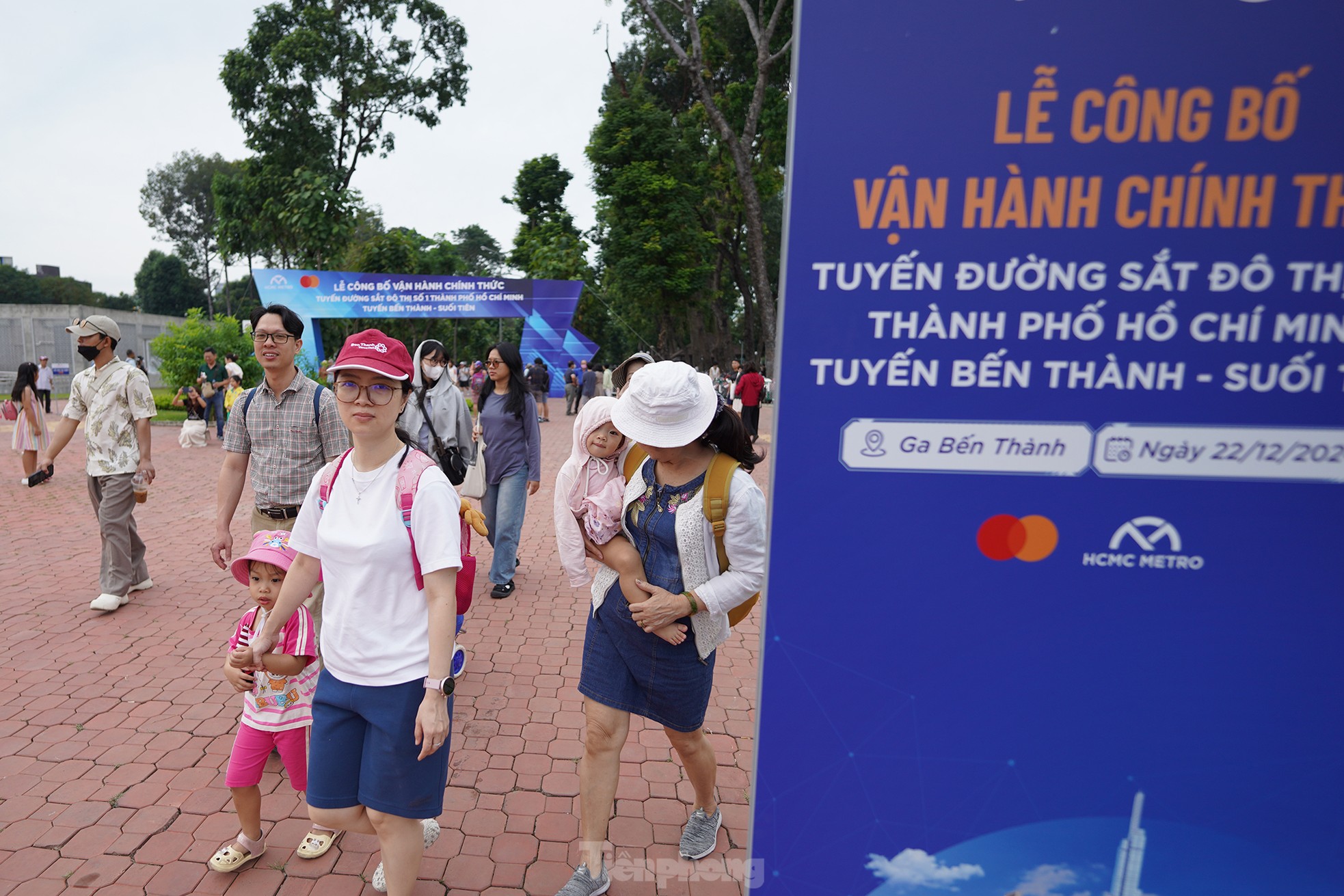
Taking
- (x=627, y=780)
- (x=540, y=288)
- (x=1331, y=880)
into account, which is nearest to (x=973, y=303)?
(x=1331, y=880)

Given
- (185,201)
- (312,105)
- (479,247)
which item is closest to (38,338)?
(312,105)

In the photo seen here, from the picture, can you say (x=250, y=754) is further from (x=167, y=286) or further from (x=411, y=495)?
(x=167, y=286)

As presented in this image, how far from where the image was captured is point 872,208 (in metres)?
1.35

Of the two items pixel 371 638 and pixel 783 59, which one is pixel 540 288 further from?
pixel 371 638

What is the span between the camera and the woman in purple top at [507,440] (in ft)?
16.7

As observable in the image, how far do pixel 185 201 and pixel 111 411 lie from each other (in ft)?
199

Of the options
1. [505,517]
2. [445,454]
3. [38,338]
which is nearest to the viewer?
[445,454]

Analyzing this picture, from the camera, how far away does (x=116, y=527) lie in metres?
5.02

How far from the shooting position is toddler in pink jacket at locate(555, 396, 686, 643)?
233 cm

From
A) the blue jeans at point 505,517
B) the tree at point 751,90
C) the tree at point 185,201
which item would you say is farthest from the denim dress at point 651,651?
the tree at point 185,201

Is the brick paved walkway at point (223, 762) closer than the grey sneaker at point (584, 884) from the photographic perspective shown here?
No

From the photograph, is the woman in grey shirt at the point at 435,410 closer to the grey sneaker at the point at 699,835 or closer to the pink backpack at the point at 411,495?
the pink backpack at the point at 411,495

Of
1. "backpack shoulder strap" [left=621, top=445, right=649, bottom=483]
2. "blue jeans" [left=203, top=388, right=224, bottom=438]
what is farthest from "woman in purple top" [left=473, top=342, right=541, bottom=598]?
"blue jeans" [left=203, top=388, right=224, bottom=438]

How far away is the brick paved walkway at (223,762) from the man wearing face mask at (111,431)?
0.61 m
